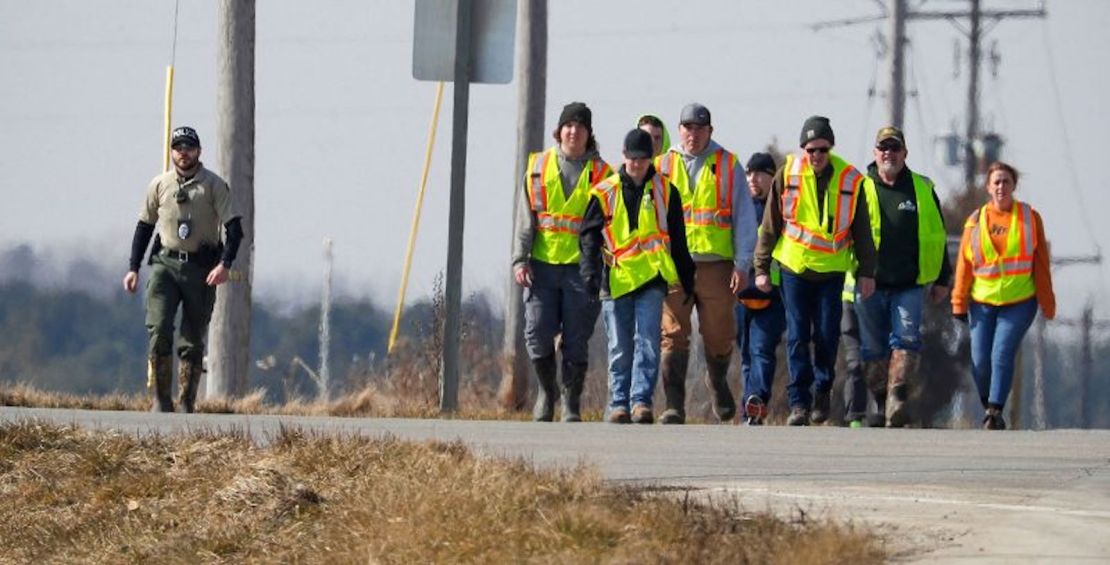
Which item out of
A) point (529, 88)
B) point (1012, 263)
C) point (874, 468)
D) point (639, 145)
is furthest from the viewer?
point (529, 88)

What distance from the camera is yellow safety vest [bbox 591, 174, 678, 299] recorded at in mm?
17859

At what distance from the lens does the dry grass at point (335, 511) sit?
9.73 meters

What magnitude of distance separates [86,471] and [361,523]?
8.20 feet

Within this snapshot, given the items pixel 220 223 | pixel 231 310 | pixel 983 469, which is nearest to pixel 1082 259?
pixel 231 310

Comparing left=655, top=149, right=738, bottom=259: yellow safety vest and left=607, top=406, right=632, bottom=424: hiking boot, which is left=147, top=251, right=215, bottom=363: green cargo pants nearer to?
left=607, top=406, right=632, bottom=424: hiking boot

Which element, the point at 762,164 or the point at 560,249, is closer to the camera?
the point at 560,249

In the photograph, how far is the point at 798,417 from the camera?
59.6ft

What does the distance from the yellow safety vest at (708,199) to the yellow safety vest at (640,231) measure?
416mm

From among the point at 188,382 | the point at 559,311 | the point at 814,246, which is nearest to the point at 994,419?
the point at 814,246

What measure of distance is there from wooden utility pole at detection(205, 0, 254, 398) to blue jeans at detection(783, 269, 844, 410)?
559 cm

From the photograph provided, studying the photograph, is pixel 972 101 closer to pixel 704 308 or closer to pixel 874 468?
pixel 704 308

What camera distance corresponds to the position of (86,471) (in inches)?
504

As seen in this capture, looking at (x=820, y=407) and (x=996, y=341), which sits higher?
(x=996, y=341)

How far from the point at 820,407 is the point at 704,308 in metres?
0.98
